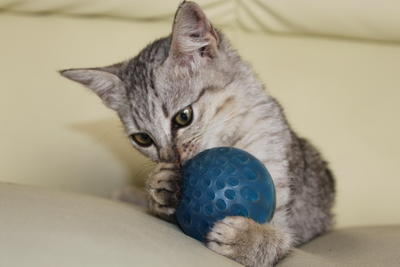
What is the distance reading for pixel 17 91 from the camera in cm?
188

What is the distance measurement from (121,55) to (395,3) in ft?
3.19

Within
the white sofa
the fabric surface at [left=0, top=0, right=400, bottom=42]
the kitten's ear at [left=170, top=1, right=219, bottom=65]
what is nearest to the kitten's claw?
the kitten's ear at [left=170, top=1, right=219, bottom=65]

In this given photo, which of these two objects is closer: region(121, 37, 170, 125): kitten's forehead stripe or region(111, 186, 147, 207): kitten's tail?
region(121, 37, 170, 125): kitten's forehead stripe

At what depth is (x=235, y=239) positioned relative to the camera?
3.80 ft

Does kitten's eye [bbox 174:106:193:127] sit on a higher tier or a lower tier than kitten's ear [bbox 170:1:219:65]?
lower

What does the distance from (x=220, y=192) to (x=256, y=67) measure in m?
1.00

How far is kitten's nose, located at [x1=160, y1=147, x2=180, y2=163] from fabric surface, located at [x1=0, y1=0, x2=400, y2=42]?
0.68 m

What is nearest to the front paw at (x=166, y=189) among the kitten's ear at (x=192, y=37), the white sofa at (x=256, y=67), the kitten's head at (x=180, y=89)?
the kitten's head at (x=180, y=89)

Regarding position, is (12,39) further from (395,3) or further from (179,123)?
(395,3)

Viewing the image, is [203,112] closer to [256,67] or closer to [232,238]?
[232,238]

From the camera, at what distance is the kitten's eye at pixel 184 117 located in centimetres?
143

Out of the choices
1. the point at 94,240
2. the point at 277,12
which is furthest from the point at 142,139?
the point at 277,12

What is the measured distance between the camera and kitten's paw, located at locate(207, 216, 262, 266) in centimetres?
115

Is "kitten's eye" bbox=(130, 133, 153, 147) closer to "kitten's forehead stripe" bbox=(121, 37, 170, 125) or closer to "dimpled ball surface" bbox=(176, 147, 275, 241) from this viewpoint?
"kitten's forehead stripe" bbox=(121, 37, 170, 125)
